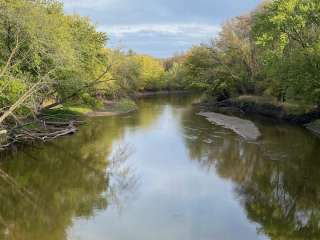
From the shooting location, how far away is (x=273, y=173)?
80.3 ft

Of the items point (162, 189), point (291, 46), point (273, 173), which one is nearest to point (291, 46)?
point (291, 46)

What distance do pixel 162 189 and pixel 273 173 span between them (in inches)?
266

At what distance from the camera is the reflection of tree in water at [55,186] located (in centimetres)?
1603

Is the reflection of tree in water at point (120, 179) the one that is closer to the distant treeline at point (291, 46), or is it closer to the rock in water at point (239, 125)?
the rock in water at point (239, 125)

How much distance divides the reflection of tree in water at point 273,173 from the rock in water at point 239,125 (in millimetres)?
1066

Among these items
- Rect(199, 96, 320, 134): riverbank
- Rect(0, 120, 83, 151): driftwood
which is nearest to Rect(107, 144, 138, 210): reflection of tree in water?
Rect(0, 120, 83, 151): driftwood

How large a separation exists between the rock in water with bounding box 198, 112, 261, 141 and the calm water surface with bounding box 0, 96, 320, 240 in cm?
248

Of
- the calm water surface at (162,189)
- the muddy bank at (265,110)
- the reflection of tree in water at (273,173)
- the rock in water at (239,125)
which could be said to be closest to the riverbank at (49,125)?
the calm water surface at (162,189)

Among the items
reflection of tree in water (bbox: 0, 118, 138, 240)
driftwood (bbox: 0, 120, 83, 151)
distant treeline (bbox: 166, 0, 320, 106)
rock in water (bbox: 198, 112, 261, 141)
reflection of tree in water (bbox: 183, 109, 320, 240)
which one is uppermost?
distant treeline (bbox: 166, 0, 320, 106)

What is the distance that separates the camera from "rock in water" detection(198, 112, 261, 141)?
38531mm

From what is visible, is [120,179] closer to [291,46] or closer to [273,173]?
[273,173]

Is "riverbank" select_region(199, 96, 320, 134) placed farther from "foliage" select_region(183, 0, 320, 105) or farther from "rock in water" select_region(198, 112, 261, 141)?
"rock in water" select_region(198, 112, 261, 141)

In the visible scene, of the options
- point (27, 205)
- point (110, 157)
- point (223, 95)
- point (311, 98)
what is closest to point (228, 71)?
point (223, 95)

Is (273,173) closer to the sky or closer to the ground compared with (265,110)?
closer to the ground
